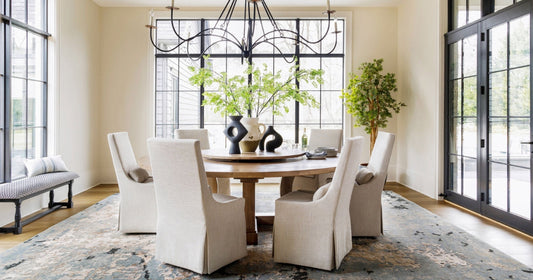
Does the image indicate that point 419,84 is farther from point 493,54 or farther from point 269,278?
point 269,278

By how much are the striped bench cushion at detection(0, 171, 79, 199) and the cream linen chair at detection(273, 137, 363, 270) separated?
2512mm

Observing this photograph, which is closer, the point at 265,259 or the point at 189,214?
the point at 189,214

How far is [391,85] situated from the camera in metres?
5.52


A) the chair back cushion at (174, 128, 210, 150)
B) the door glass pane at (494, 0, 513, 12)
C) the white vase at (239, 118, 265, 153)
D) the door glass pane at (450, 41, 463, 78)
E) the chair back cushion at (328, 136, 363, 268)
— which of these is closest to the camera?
the chair back cushion at (328, 136, 363, 268)

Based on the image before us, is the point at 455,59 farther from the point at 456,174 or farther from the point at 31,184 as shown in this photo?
the point at 31,184

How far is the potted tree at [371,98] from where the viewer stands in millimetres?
5512

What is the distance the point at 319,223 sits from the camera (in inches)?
96.6

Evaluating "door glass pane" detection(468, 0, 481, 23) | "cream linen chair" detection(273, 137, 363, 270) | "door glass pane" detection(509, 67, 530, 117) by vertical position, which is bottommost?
"cream linen chair" detection(273, 137, 363, 270)

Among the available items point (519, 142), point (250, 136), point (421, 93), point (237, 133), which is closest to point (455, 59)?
point (421, 93)

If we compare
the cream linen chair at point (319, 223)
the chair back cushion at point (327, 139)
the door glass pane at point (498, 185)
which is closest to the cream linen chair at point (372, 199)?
the cream linen chair at point (319, 223)

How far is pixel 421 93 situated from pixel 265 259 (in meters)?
3.83

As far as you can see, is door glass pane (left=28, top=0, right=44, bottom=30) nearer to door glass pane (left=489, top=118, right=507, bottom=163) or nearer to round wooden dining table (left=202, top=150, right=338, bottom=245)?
round wooden dining table (left=202, top=150, right=338, bottom=245)

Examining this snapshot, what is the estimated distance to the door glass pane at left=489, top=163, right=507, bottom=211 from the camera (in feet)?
12.1

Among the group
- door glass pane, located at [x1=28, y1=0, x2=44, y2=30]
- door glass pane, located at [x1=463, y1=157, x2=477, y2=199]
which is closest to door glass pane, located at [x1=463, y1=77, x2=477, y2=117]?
door glass pane, located at [x1=463, y1=157, x2=477, y2=199]
